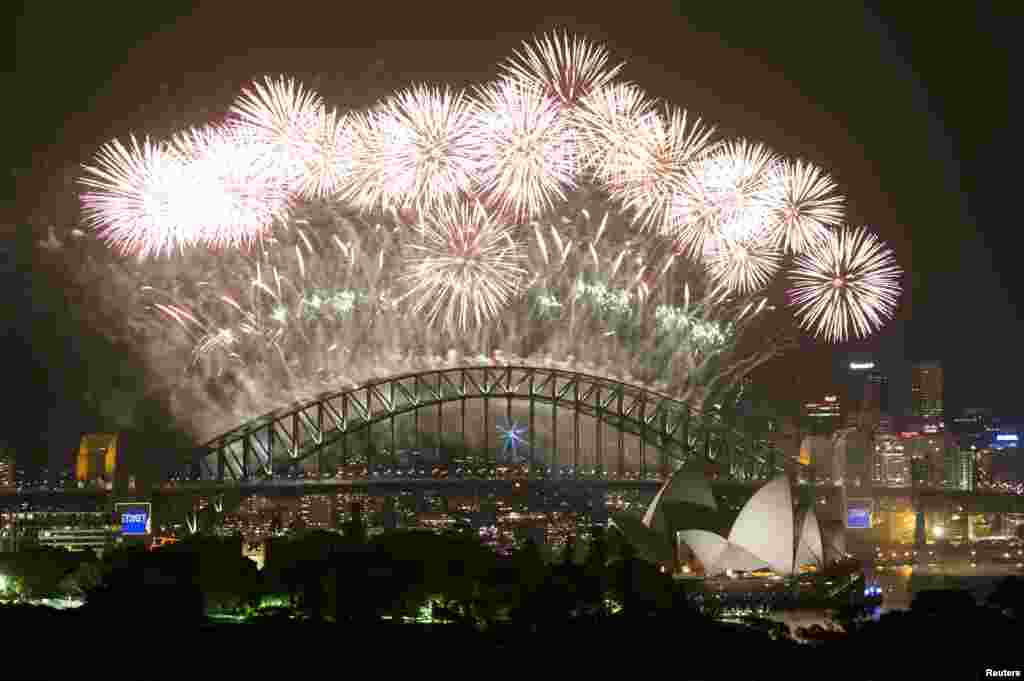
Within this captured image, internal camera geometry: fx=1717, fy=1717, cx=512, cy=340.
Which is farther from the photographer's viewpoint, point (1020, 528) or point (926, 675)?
point (1020, 528)

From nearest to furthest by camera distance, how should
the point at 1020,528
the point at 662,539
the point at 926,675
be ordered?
the point at 926,675 → the point at 662,539 → the point at 1020,528

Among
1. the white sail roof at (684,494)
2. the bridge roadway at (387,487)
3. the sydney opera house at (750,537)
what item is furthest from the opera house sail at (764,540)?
the bridge roadway at (387,487)

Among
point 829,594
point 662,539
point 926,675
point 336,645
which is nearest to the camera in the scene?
point 926,675

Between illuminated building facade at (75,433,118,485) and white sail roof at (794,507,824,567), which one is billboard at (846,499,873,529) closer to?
white sail roof at (794,507,824,567)

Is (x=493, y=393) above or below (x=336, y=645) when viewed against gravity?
above

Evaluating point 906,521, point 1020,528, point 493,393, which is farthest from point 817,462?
point 493,393

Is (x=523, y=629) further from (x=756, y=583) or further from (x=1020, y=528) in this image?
(x=1020, y=528)

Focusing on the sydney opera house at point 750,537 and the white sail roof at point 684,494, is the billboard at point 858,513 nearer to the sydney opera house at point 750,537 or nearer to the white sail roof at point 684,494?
the sydney opera house at point 750,537

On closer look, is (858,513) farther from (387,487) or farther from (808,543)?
(387,487)
